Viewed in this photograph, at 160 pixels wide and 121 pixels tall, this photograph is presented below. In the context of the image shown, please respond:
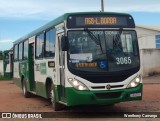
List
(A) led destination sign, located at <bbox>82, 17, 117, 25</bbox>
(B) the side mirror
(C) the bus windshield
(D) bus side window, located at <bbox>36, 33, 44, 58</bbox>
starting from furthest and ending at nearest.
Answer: (D) bus side window, located at <bbox>36, 33, 44, 58</bbox> < (A) led destination sign, located at <bbox>82, 17, 117, 25</bbox> < (C) the bus windshield < (B) the side mirror

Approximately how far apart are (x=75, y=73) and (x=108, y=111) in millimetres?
2341

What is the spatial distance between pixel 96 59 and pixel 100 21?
121 cm

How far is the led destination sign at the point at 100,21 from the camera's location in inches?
506

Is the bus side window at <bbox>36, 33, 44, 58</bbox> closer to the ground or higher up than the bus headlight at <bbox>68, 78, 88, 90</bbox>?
higher up

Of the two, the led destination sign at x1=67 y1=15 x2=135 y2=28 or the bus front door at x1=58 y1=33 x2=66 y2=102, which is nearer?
the led destination sign at x1=67 y1=15 x2=135 y2=28

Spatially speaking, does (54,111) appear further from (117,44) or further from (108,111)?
(117,44)

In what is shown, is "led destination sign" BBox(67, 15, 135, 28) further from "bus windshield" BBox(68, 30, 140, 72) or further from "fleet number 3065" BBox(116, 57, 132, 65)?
"fleet number 3065" BBox(116, 57, 132, 65)

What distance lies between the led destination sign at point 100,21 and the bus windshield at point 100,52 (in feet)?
0.62

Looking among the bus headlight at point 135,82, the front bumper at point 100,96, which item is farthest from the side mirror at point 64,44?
the bus headlight at point 135,82

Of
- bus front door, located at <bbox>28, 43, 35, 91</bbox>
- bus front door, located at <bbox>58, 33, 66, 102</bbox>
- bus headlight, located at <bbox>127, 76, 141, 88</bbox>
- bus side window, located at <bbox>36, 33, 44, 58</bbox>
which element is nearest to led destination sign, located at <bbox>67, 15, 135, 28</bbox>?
bus front door, located at <bbox>58, 33, 66, 102</bbox>

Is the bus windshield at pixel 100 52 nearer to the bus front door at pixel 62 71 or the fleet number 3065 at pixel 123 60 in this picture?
the fleet number 3065 at pixel 123 60

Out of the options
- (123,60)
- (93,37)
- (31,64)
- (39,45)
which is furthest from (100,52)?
(31,64)

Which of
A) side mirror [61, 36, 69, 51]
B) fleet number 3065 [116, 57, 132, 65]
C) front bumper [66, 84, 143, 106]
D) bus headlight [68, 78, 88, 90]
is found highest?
side mirror [61, 36, 69, 51]

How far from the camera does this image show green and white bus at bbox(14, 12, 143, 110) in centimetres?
1249
